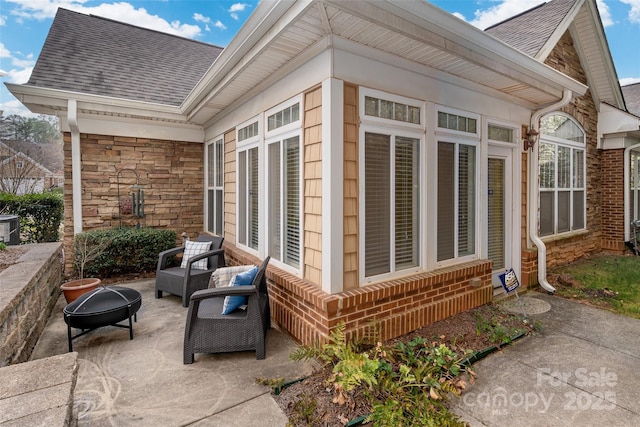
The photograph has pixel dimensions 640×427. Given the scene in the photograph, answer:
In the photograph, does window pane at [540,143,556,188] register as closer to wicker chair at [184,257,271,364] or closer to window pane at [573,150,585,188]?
window pane at [573,150,585,188]

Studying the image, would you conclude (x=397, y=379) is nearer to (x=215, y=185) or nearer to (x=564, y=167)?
(x=215, y=185)

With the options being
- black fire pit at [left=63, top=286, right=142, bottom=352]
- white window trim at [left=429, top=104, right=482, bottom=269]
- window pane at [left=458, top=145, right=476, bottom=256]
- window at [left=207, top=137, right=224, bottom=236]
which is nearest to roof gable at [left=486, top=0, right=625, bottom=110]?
white window trim at [left=429, top=104, right=482, bottom=269]

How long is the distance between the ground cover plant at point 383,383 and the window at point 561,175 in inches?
143

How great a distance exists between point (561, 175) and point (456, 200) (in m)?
3.50

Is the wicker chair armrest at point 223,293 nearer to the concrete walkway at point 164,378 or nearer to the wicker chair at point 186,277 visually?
the concrete walkway at point 164,378

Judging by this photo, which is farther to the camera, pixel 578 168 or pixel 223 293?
pixel 578 168

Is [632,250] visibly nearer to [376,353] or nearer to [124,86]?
[376,353]

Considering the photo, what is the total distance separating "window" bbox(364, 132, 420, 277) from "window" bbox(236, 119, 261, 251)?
175 cm

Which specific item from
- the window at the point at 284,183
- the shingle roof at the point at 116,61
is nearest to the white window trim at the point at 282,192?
the window at the point at 284,183

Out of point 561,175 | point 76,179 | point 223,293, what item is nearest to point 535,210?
point 561,175

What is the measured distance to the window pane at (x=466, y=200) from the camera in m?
4.05

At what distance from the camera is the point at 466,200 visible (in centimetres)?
415

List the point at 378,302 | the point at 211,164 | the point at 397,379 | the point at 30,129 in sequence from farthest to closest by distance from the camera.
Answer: the point at 30,129 → the point at 211,164 → the point at 378,302 → the point at 397,379

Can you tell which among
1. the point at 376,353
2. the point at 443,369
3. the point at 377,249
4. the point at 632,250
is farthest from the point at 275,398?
the point at 632,250
